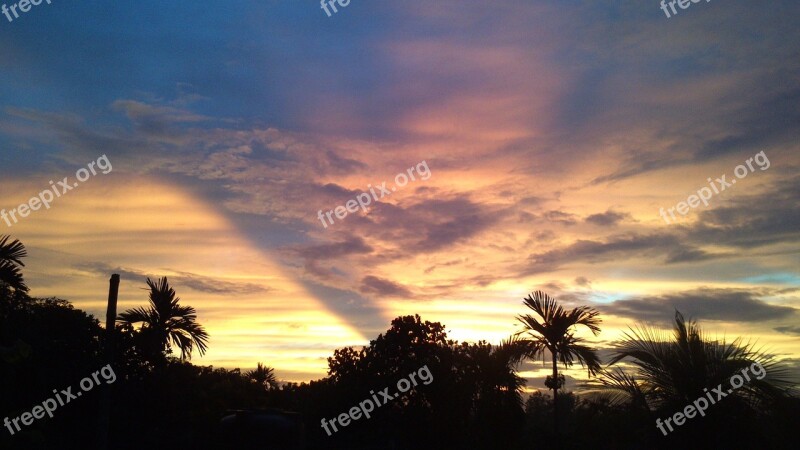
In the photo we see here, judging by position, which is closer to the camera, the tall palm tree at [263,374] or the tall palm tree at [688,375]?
the tall palm tree at [688,375]

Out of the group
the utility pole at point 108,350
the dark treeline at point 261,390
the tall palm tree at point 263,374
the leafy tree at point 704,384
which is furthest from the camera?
the tall palm tree at point 263,374

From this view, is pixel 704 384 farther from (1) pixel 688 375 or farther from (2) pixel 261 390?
(2) pixel 261 390

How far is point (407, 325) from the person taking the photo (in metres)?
30.4

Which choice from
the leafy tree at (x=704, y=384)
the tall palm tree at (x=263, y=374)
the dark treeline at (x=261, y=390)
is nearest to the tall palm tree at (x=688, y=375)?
the leafy tree at (x=704, y=384)

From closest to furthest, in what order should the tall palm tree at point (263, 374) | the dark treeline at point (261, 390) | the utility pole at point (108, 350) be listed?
the utility pole at point (108, 350) → the dark treeline at point (261, 390) → the tall palm tree at point (263, 374)

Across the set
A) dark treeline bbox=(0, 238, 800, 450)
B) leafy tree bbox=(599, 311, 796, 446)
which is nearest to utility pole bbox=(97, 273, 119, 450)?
dark treeline bbox=(0, 238, 800, 450)

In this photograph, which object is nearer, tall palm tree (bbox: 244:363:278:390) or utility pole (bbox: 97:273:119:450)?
utility pole (bbox: 97:273:119:450)

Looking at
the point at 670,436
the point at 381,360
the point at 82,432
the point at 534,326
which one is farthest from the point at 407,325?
the point at 670,436

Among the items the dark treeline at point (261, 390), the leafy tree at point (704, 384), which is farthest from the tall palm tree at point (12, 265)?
the leafy tree at point (704, 384)

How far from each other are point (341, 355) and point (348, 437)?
4.32m

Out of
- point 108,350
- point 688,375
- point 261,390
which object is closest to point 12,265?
point 108,350

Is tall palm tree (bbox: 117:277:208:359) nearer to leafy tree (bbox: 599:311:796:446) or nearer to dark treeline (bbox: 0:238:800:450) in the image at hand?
dark treeline (bbox: 0:238:800:450)

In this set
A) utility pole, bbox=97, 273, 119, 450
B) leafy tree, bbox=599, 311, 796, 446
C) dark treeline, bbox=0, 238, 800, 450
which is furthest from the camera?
dark treeline, bbox=0, 238, 800, 450

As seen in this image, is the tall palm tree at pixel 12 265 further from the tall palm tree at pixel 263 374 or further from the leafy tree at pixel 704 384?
the tall palm tree at pixel 263 374
